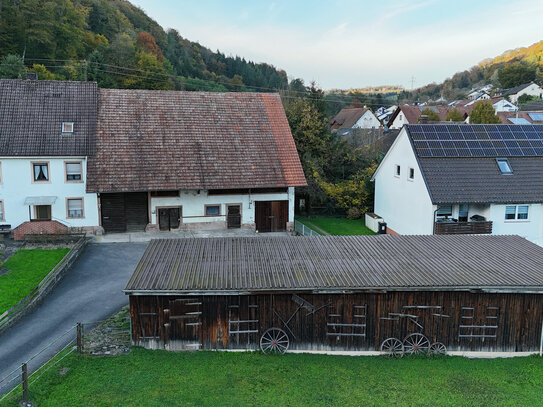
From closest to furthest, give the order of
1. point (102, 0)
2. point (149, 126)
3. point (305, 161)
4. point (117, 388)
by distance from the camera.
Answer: point (117, 388)
point (149, 126)
point (305, 161)
point (102, 0)

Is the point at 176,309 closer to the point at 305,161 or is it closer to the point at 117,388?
the point at 117,388

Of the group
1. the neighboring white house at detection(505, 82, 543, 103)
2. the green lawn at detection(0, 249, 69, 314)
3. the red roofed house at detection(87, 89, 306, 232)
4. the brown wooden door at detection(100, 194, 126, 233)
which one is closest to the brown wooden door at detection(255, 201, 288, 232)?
the red roofed house at detection(87, 89, 306, 232)

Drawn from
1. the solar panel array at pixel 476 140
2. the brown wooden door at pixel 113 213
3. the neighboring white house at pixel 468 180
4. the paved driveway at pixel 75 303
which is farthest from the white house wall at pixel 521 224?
the brown wooden door at pixel 113 213

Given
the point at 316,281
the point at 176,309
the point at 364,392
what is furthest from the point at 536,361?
the point at 176,309

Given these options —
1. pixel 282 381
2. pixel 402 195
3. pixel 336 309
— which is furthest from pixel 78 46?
pixel 282 381

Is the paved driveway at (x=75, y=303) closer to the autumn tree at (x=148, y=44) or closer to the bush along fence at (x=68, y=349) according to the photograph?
the bush along fence at (x=68, y=349)

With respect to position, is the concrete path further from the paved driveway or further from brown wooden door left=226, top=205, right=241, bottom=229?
the paved driveway

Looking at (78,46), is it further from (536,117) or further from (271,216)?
(536,117)
